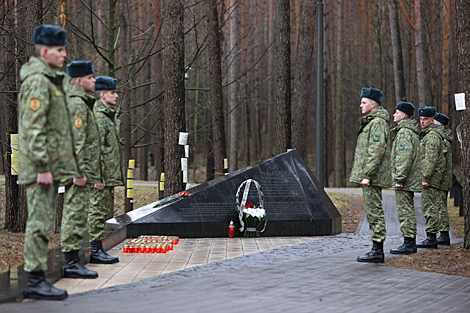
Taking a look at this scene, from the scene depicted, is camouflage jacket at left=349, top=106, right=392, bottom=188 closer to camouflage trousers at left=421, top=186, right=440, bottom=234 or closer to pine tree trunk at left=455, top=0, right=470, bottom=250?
pine tree trunk at left=455, top=0, right=470, bottom=250

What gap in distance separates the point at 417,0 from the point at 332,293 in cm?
2015

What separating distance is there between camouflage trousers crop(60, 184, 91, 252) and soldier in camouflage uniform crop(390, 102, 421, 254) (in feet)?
15.5

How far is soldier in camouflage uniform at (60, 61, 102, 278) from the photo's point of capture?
643cm

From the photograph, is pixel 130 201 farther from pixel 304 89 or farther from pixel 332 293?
pixel 332 293

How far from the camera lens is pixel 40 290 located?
531cm

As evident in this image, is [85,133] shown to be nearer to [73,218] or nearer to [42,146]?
[73,218]

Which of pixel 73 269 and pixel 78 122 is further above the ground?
pixel 78 122

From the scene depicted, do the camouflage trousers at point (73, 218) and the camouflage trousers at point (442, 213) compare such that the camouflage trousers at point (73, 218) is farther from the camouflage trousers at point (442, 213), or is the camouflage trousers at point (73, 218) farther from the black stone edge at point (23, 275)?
the camouflage trousers at point (442, 213)

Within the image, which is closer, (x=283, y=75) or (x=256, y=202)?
(x=256, y=202)

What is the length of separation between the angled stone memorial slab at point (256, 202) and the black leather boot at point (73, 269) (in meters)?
3.10

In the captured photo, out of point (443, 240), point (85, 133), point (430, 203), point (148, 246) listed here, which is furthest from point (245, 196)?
point (85, 133)

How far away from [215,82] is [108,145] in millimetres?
8691

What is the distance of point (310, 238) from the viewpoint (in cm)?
1040

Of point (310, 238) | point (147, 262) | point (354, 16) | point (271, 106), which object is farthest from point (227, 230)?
point (354, 16)
